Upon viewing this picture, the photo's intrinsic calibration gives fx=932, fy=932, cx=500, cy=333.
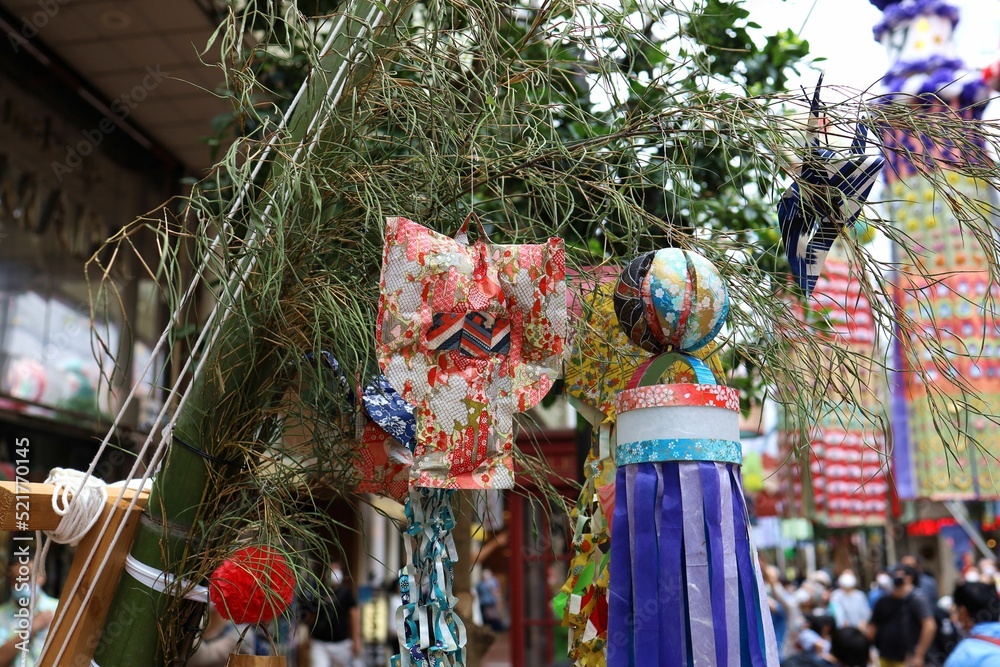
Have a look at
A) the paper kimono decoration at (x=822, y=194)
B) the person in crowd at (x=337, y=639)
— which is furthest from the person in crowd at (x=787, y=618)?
the paper kimono decoration at (x=822, y=194)

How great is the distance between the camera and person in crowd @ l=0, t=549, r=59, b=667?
6.34ft

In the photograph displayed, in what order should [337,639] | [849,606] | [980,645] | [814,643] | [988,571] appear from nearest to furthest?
[980,645] → [814,643] → [337,639] → [988,571] → [849,606]

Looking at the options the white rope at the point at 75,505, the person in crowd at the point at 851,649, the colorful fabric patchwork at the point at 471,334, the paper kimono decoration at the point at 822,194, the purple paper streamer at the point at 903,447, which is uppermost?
the purple paper streamer at the point at 903,447

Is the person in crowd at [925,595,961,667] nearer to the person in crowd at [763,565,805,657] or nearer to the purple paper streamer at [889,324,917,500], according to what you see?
the person in crowd at [763,565,805,657]

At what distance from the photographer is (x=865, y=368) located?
193 centimetres

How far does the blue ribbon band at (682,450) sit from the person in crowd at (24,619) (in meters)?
1.21

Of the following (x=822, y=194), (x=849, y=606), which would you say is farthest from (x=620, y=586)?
(x=849, y=606)

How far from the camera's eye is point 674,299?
1.62m

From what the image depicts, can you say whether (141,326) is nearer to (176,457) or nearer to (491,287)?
(176,457)

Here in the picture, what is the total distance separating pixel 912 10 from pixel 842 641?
8.97 metres

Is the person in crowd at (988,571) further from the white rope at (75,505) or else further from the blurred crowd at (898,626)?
the white rope at (75,505)

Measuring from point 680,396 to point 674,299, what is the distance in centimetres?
17

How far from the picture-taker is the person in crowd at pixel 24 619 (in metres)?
1.93

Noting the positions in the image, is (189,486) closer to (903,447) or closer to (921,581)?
(921,581)
